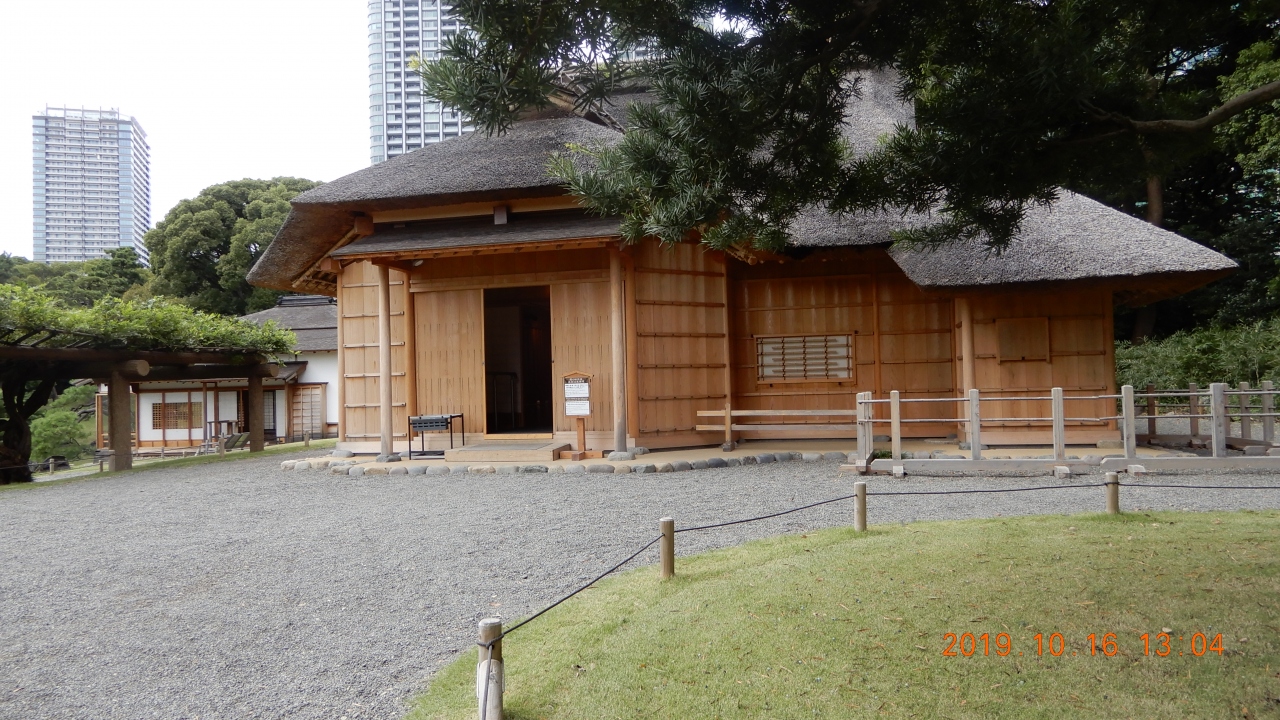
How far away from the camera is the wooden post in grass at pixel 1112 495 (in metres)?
5.56

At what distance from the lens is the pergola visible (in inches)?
408

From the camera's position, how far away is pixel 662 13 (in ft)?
12.6

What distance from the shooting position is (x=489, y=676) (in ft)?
8.66

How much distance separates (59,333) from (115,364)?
1.14 meters

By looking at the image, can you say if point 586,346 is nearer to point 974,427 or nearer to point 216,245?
point 974,427

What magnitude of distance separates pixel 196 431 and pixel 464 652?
68.2 feet

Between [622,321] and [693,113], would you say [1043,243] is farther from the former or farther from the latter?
[693,113]

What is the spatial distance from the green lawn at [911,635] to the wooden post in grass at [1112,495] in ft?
2.34

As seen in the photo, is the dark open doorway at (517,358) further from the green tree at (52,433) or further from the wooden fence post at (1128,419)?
the green tree at (52,433)

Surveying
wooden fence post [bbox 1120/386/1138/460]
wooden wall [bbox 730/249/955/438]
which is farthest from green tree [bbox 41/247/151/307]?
wooden fence post [bbox 1120/386/1138/460]

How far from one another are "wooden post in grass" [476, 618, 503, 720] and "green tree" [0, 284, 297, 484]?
10.5 metres

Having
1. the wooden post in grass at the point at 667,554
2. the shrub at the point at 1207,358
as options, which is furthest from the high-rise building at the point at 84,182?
the wooden post in grass at the point at 667,554

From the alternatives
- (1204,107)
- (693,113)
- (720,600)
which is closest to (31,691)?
(720,600)
